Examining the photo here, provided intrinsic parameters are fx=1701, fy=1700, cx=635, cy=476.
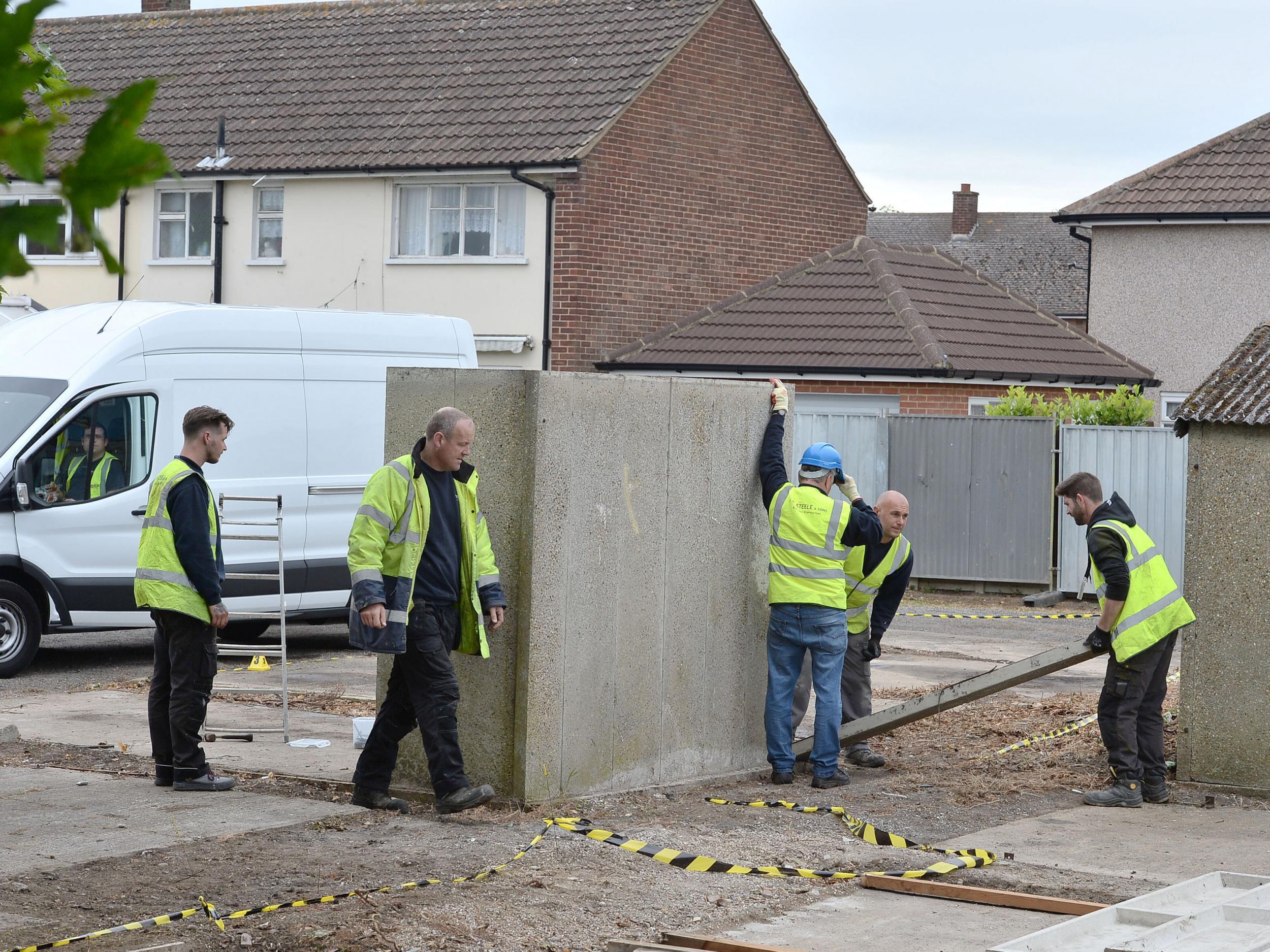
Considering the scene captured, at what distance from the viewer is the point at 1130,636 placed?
8.61 meters

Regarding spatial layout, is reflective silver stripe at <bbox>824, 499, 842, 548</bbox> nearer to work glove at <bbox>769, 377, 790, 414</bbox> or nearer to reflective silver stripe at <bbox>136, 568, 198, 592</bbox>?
work glove at <bbox>769, 377, 790, 414</bbox>

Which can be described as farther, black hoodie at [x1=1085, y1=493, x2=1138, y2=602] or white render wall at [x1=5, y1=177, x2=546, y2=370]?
white render wall at [x1=5, y1=177, x2=546, y2=370]

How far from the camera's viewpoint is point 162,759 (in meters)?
8.39

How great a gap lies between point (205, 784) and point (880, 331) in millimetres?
16288

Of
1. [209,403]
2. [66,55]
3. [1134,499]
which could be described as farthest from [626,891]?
[66,55]

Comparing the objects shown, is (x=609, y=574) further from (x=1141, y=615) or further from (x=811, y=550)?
(x=1141, y=615)

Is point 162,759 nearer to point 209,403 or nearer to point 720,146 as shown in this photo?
point 209,403

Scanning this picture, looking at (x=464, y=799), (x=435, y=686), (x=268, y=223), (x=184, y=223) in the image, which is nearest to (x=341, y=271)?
(x=268, y=223)

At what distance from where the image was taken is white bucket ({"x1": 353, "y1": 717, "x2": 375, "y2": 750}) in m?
8.81

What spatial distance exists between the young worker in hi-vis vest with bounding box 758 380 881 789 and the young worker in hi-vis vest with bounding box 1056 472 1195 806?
1135 millimetres

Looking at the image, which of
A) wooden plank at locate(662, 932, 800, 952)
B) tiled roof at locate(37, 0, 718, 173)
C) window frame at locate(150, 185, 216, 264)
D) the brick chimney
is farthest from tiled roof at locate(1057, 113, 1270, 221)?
the brick chimney

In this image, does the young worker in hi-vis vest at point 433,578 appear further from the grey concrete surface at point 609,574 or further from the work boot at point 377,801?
the grey concrete surface at point 609,574

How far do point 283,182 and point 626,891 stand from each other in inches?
814

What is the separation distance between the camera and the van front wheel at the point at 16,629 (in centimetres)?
1245
